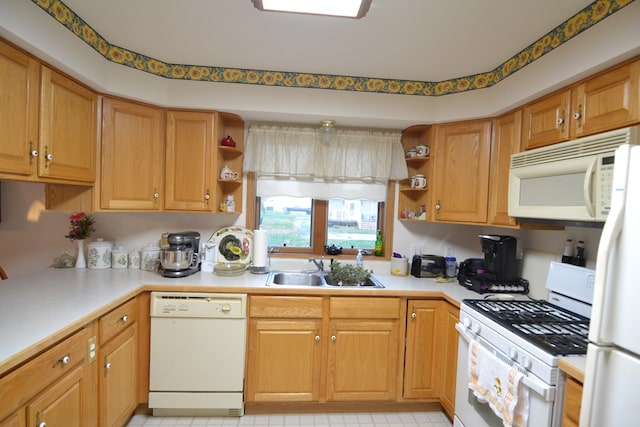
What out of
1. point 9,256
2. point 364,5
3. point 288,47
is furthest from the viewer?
point 9,256

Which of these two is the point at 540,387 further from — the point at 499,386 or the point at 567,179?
the point at 567,179

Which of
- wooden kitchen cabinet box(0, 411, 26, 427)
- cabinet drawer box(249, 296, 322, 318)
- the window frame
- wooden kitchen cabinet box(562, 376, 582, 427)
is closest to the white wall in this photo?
the window frame

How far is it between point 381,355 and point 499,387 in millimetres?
809

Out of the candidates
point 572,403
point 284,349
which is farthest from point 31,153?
point 572,403

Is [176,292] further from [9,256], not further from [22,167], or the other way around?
Answer: [9,256]

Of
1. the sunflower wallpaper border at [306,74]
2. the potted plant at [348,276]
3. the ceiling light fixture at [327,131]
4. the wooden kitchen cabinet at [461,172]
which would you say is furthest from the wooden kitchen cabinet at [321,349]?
the sunflower wallpaper border at [306,74]

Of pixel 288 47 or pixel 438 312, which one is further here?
pixel 438 312

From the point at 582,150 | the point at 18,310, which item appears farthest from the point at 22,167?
the point at 582,150

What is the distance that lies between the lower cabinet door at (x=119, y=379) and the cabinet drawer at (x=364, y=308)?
49.7 inches

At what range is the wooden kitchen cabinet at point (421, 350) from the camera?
2070 mm

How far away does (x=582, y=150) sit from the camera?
1408 millimetres

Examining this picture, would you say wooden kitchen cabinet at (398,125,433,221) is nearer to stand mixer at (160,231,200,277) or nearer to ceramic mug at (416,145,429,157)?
ceramic mug at (416,145,429,157)

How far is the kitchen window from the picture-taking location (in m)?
2.52

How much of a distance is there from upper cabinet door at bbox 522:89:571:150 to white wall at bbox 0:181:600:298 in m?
0.63
